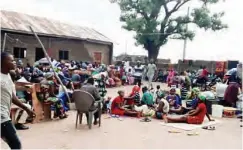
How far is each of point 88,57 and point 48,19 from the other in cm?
411

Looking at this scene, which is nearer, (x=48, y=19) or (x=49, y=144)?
(x=49, y=144)

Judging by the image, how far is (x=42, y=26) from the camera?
67.8ft

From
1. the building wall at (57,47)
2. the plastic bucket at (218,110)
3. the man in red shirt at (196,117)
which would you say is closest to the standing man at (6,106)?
the man in red shirt at (196,117)

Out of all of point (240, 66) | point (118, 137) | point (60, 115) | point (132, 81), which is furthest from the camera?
point (132, 81)

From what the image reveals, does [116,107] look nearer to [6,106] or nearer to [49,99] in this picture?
[49,99]

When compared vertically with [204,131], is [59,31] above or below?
above

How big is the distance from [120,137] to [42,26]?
1544 centimetres

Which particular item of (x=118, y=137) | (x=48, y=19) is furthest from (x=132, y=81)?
(x=118, y=137)

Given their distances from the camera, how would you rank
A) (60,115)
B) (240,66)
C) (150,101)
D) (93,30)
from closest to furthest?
(60,115) < (150,101) < (240,66) < (93,30)

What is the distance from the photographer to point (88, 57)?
2356 centimetres

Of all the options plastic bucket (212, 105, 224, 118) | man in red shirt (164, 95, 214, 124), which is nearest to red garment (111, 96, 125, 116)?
man in red shirt (164, 95, 214, 124)

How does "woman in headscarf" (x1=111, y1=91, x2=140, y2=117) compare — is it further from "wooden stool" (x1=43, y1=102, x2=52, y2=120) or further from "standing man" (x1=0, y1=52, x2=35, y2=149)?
"standing man" (x1=0, y1=52, x2=35, y2=149)

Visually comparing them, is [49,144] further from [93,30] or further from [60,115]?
[93,30]

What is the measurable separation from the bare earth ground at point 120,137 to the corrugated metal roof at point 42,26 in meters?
11.3
